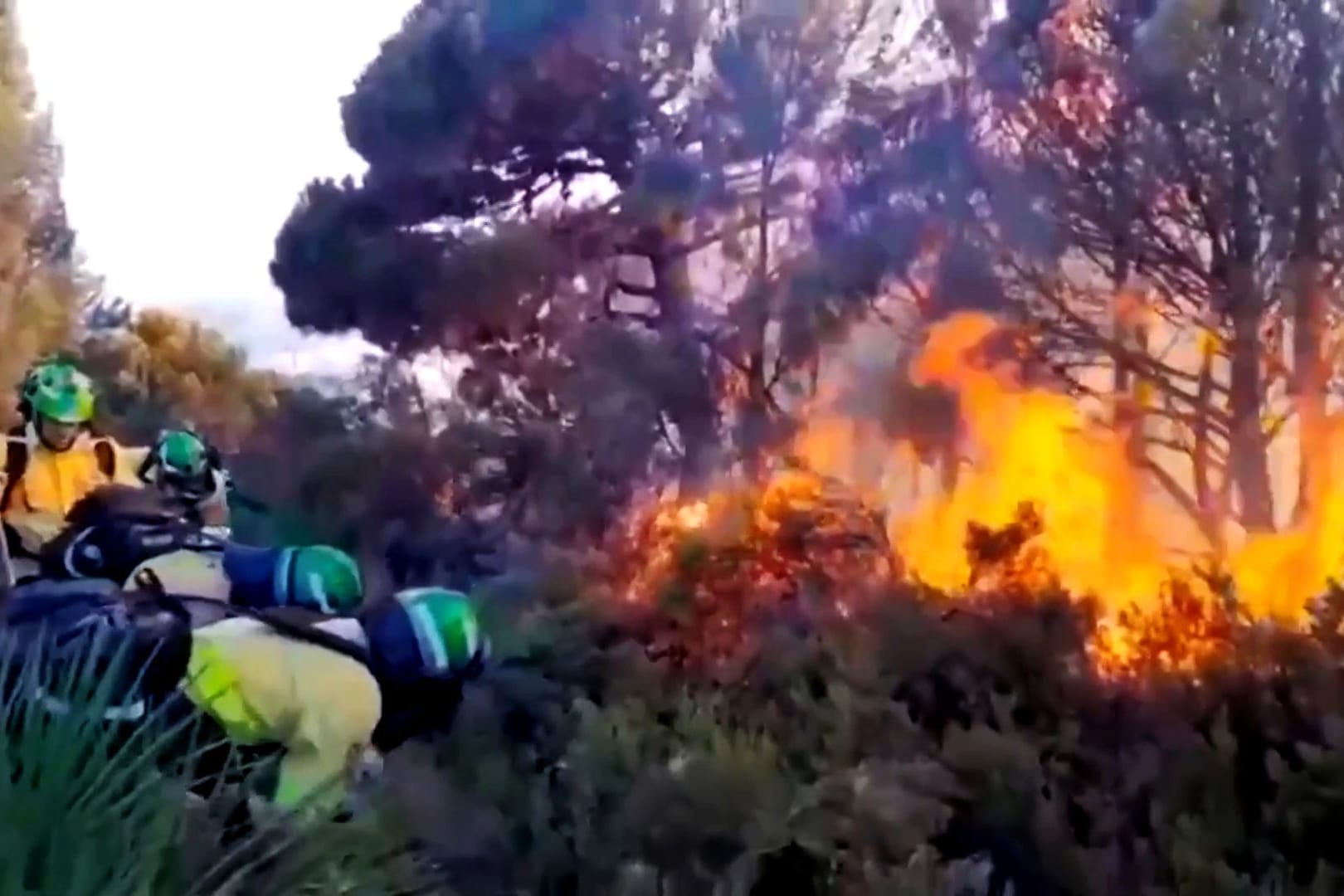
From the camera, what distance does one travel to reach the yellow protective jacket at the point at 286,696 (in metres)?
1.43

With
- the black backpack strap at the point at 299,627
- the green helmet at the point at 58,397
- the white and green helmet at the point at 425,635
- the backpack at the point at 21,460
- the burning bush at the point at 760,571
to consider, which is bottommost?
the black backpack strap at the point at 299,627

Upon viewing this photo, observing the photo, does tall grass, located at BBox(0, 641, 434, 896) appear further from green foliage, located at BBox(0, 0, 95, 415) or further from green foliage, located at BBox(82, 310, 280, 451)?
green foliage, located at BBox(0, 0, 95, 415)

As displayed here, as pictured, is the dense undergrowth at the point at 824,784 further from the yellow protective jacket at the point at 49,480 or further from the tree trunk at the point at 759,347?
the yellow protective jacket at the point at 49,480

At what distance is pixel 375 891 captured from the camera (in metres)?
1.21

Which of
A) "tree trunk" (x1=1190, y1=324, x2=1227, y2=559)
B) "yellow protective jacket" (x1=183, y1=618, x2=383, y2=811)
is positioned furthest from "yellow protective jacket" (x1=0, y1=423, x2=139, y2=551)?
"tree trunk" (x1=1190, y1=324, x2=1227, y2=559)

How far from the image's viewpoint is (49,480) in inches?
80.7

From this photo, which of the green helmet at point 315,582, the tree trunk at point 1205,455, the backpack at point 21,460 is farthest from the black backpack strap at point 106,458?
the tree trunk at point 1205,455

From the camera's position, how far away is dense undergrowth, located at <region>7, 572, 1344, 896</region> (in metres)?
1.19

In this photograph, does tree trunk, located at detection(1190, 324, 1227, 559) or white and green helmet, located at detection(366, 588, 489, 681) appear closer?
white and green helmet, located at detection(366, 588, 489, 681)

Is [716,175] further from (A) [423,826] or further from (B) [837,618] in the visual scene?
(A) [423,826]

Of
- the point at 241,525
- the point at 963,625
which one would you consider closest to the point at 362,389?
the point at 241,525

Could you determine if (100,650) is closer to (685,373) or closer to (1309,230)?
(685,373)

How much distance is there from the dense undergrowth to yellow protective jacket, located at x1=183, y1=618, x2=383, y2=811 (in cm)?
8

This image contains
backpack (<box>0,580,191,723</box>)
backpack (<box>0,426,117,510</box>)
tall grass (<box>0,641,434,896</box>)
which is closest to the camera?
tall grass (<box>0,641,434,896</box>)
